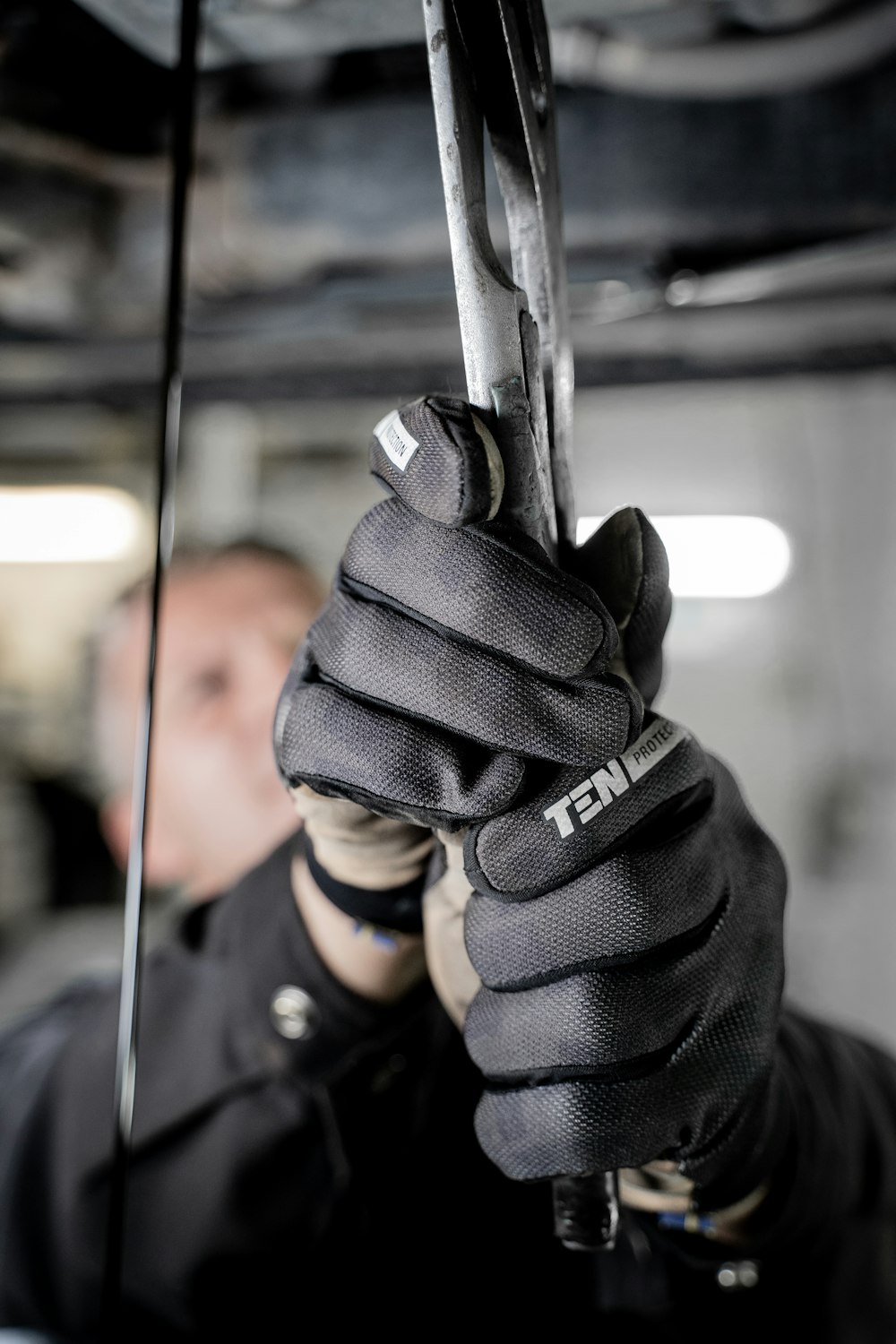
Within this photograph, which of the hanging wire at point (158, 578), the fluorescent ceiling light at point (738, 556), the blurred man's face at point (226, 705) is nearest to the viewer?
the hanging wire at point (158, 578)

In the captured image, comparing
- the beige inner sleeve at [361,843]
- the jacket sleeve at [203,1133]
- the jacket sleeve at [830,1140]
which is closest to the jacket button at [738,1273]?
the jacket sleeve at [830,1140]

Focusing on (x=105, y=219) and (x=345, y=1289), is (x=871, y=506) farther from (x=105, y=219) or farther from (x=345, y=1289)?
(x=345, y=1289)

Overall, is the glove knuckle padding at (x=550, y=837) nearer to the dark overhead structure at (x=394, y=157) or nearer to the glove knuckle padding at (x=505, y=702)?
the glove knuckle padding at (x=505, y=702)

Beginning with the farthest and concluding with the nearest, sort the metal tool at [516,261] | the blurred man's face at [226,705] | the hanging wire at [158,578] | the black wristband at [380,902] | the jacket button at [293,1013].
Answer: the blurred man's face at [226,705] → the jacket button at [293,1013] → the black wristband at [380,902] → the hanging wire at [158,578] → the metal tool at [516,261]

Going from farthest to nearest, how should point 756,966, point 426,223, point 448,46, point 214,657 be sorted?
point 214,657, point 426,223, point 756,966, point 448,46

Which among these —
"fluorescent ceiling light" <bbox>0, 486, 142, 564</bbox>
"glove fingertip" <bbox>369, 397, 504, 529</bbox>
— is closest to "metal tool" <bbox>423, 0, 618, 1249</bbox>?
"glove fingertip" <bbox>369, 397, 504, 529</bbox>

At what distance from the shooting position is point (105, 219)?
2.87 feet

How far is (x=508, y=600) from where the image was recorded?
11.7 inches

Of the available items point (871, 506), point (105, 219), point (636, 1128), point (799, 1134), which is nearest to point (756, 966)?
point (636, 1128)

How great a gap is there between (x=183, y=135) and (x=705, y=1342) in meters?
0.86

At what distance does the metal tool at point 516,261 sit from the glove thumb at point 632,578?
0.05 ft

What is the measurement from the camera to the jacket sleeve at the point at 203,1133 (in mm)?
662

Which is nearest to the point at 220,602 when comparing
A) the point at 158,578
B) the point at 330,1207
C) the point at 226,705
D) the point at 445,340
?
the point at 226,705

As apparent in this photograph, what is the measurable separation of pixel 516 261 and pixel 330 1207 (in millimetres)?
699
